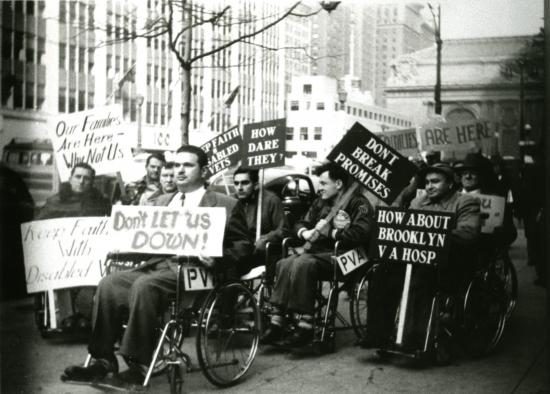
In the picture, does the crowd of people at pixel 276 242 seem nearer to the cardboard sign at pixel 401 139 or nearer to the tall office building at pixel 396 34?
the cardboard sign at pixel 401 139

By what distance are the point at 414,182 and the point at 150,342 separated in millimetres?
3846

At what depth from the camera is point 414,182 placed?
7.56 m

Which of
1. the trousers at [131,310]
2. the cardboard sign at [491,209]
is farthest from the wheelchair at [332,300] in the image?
the trousers at [131,310]

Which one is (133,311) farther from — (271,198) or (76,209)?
(271,198)

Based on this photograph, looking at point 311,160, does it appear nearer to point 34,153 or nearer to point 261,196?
point 261,196

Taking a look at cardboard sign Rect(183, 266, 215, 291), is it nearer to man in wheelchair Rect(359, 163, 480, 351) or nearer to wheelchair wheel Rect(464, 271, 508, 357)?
man in wheelchair Rect(359, 163, 480, 351)

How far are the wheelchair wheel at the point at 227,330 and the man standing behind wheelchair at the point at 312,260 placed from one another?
490mm

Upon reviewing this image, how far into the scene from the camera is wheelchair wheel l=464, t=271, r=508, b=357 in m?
5.73

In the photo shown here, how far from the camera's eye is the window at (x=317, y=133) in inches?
263

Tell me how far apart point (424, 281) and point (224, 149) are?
286cm

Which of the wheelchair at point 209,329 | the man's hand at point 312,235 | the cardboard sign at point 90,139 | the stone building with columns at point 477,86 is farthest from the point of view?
the cardboard sign at point 90,139

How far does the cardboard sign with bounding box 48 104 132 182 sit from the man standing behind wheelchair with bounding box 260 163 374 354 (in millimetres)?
1838

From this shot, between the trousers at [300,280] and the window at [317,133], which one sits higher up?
the window at [317,133]

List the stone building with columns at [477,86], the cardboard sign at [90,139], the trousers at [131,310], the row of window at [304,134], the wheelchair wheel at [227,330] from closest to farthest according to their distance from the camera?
the trousers at [131,310]
the wheelchair wheel at [227,330]
the stone building with columns at [477,86]
the cardboard sign at [90,139]
the row of window at [304,134]
